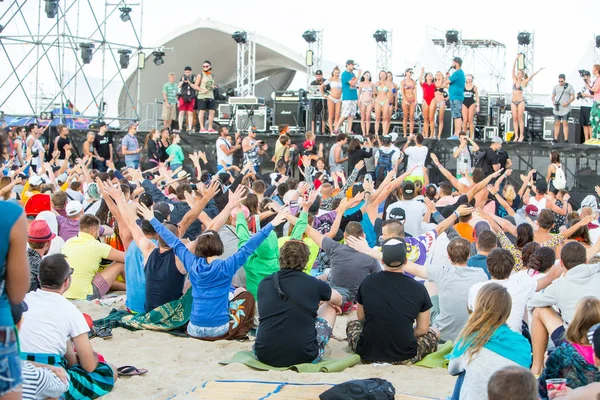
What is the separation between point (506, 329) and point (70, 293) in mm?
4774

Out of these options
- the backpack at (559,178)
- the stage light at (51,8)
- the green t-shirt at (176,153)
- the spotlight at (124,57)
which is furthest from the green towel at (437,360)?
the spotlight at (124,57)

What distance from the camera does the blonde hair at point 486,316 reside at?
4.05 m

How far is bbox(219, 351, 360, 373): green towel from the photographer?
546 centimetres

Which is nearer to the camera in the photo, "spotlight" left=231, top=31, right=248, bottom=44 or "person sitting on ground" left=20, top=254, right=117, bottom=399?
"person sitting on ground" left=20, top=254, right=117, bottom=399

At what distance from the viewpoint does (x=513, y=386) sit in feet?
9.66

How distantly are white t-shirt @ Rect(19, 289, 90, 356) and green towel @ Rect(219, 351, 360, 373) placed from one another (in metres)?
1.47

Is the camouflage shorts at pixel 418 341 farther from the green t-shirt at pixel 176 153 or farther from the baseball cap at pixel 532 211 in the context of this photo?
the green t-shirt at pixel 176 153

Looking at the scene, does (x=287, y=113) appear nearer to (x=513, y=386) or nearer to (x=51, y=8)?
(x=51, y=8)

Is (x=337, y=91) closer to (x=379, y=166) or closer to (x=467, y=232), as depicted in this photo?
(x=379, y=166)

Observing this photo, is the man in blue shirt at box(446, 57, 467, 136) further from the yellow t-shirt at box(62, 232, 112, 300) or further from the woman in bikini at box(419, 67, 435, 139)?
the yellow t-shirt at box(62, 232, 112, 300)

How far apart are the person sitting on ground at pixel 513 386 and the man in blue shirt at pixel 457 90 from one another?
12133 millimetres

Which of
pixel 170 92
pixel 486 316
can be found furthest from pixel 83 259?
pixel 170 92

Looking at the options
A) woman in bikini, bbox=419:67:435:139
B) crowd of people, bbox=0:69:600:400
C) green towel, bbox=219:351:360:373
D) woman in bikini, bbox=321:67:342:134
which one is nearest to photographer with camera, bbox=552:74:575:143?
woman in bikini, bbox=419:67:435:139

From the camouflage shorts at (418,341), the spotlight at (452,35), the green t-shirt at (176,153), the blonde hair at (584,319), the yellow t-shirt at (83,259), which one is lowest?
the camouflage shorts at (418,341)
